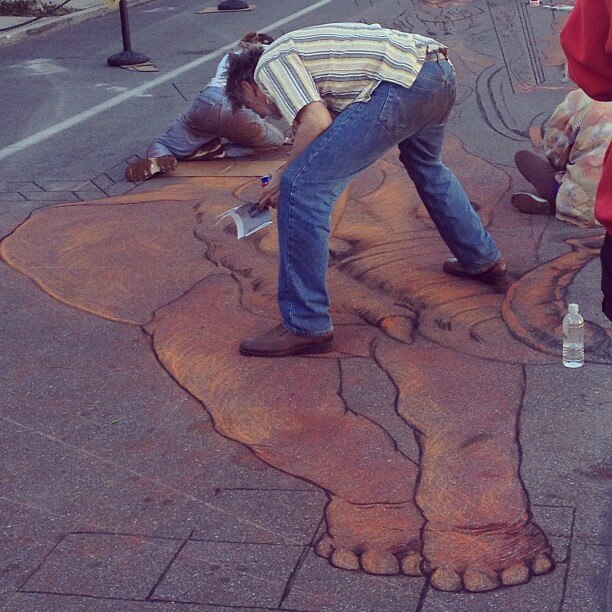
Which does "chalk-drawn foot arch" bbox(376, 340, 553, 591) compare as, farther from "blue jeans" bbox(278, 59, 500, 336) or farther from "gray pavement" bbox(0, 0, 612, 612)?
"blue jeans" bbox(278, 59, 500, 336)

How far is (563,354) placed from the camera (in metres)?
4.22

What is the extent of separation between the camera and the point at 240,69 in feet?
13.7

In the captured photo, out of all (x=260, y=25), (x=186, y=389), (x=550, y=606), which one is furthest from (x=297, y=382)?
(x=260, y=25)

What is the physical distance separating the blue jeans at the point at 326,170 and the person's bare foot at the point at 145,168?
295 cm

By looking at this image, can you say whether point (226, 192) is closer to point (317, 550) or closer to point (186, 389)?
point (186, 389)

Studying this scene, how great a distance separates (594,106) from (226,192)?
2277mm

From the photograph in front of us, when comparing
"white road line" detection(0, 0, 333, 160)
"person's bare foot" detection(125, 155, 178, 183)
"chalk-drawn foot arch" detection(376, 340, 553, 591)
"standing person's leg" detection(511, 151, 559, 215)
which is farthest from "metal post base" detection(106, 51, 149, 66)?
"chalk-drawn foot arch" detection(376, 340, 553, 591)

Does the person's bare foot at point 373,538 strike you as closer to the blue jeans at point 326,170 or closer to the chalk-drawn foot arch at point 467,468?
the chalk-drawn foot arch at point 467,468

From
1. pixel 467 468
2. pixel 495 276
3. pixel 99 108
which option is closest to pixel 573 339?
pixel 495 276

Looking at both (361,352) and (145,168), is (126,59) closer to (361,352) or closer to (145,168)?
(145,168)

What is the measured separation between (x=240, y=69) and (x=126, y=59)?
778 cm

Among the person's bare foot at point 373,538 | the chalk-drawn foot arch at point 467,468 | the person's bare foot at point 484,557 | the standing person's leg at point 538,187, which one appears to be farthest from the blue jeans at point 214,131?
the person's bare foot at point 484,557

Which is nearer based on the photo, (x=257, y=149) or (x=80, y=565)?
(x=80, y=565)

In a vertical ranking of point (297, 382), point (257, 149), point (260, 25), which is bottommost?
point (260, 25)
